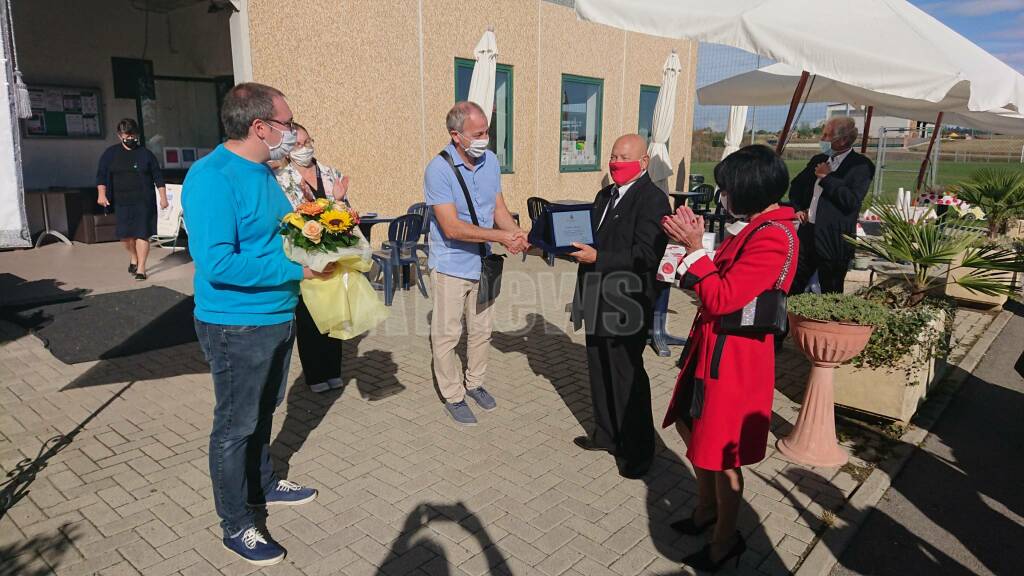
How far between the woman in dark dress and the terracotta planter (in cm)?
848

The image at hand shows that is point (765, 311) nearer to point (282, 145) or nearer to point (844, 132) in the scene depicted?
point (282, 145)

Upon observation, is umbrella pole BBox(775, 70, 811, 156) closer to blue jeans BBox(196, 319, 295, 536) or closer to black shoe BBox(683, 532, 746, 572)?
black shoe BBox(683, 532, 746, 572)

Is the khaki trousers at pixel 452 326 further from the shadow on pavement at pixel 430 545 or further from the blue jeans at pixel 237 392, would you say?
the blue jeans at pixel 237 392

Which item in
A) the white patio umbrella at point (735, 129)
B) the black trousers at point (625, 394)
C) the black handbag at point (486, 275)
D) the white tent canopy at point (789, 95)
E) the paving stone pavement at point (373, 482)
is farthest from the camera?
the white patio umbrella at point (735, 129)

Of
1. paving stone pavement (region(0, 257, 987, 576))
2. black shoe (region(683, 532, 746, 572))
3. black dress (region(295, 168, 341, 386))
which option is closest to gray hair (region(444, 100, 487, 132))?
black dress (region(295, 168, 341, 386))

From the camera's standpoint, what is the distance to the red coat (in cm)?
278

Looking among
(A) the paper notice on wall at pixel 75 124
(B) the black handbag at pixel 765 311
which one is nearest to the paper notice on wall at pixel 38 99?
(A) the paper notice on wall at pixel 75 124

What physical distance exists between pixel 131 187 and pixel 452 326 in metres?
6.55

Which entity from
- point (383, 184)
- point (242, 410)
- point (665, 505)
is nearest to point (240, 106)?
point (242, 410)

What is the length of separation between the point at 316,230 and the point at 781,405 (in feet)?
13.2

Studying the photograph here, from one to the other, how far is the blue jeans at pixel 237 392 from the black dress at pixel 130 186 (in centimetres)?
713

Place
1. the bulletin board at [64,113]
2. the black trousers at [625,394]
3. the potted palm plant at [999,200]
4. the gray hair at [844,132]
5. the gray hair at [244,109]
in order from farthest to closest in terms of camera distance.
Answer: the bulletin board at [64,113] → the potted palm plant at [999,200] → the gray hair at [844,132] → the black trousers at [625,394] → the gray hair at [244,109]

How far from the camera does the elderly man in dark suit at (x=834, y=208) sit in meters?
6.11

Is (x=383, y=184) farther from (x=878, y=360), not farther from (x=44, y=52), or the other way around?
(x=878, y=360)
